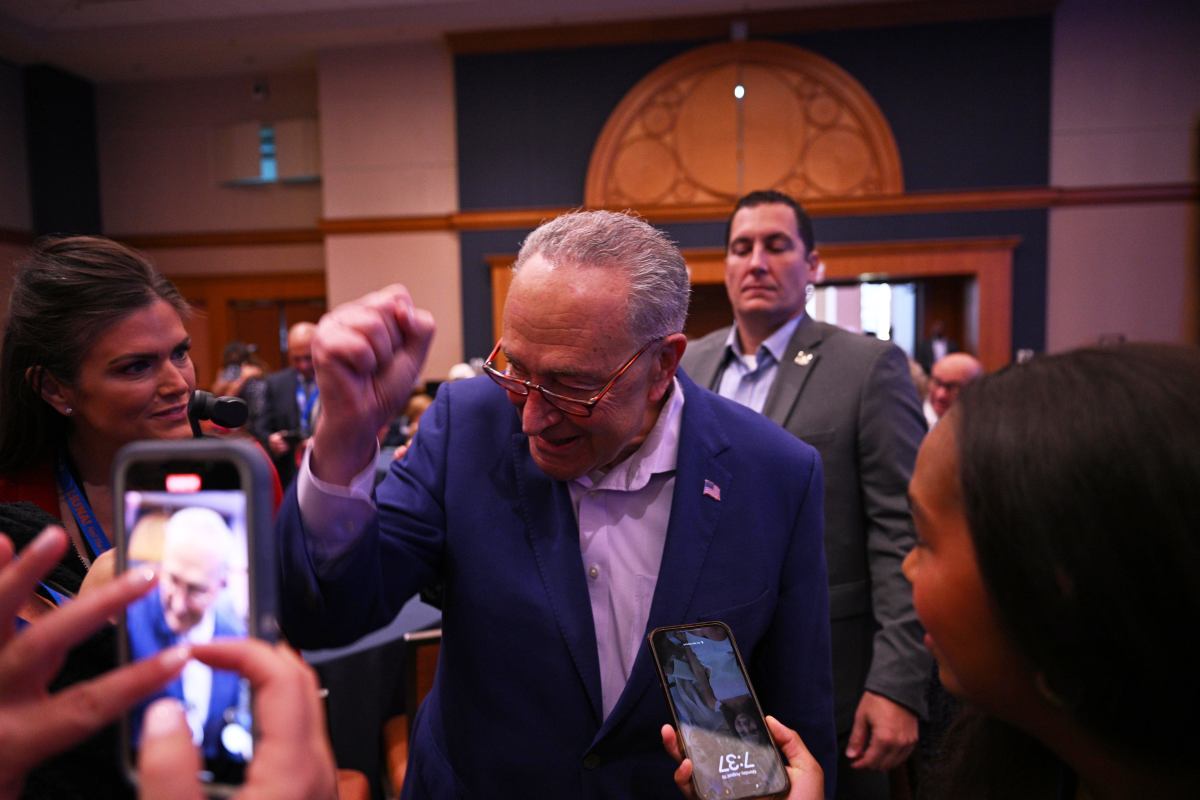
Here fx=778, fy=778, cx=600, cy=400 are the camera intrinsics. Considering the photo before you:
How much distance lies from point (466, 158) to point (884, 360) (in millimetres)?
7128

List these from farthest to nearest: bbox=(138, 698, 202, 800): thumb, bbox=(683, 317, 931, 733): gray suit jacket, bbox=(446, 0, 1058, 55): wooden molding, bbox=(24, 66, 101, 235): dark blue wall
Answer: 1. bbox=(24, 66, 101, 235): dark blue wall
2. bbox=(446, 0, 1058, 55): wooden molding
3. bbox=(683, 317, 931, 733): gray suit jacket
4. bbox=(138, 698, 202, 800): thumb

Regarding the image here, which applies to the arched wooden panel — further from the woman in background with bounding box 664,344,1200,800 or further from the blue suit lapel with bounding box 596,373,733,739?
the woman in background with bounding box 664,344,1200,800

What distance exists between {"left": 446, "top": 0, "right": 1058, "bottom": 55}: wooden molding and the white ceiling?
0.09 m

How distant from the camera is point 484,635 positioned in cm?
134

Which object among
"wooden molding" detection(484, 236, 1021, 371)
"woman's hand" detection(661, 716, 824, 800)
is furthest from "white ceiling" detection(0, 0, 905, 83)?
"woman's hand" detection(661, 716, 824, 800)

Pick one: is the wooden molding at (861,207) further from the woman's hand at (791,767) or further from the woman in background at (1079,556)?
the woman in background at (1079,556)

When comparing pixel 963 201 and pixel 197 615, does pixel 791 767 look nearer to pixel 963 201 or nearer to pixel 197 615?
pixel 197 615

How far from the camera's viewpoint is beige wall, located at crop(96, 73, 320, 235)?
9.62 m

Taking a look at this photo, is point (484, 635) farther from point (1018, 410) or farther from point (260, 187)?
point (260, 187)

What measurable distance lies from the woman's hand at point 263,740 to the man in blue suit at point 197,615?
0.04 meters

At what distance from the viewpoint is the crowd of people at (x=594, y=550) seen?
0.71 meters

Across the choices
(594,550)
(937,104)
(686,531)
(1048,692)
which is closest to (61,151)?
(937,104)

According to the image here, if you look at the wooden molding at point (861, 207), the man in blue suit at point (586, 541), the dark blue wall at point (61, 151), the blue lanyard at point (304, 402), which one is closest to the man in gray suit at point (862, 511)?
the man in blue suit at point (586, 541)

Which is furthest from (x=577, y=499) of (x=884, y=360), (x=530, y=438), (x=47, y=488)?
(x=884, y=360)
